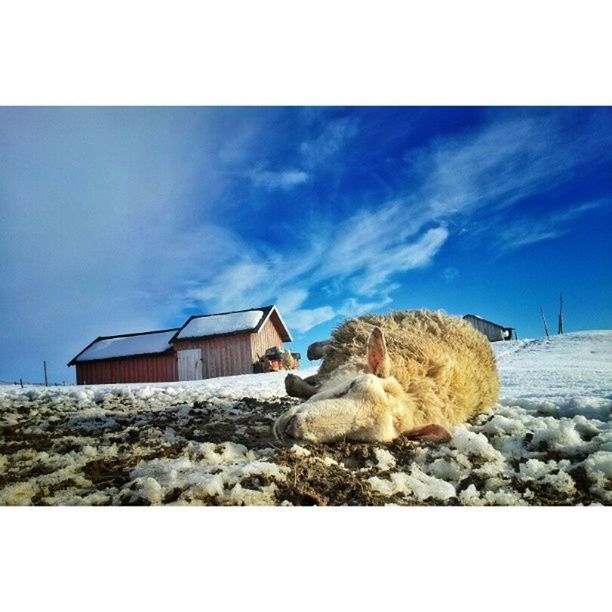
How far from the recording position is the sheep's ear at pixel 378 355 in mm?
2465

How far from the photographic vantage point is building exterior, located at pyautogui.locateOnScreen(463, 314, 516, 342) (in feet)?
12.9

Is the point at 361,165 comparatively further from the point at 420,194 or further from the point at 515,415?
the point at 515,415

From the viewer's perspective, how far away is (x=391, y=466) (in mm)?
2180

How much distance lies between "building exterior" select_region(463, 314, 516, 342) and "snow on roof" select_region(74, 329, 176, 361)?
12.5 ft

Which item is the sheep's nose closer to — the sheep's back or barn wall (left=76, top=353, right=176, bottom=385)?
the sheep's back

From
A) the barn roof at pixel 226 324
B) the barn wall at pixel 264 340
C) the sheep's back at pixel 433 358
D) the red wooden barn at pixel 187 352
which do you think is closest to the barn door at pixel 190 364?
the red wooden barn at pixel 187 352

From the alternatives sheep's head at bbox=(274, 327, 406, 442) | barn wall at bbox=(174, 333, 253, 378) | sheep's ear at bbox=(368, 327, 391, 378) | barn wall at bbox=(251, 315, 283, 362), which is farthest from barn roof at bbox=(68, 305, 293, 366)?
sheep's head at bbox=(274, 327, 406, 442)

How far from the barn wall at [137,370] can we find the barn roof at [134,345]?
0.14m

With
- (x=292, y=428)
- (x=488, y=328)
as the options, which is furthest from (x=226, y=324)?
(x=292, y=428)

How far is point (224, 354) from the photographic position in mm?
6746

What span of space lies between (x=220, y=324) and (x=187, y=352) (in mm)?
1239
